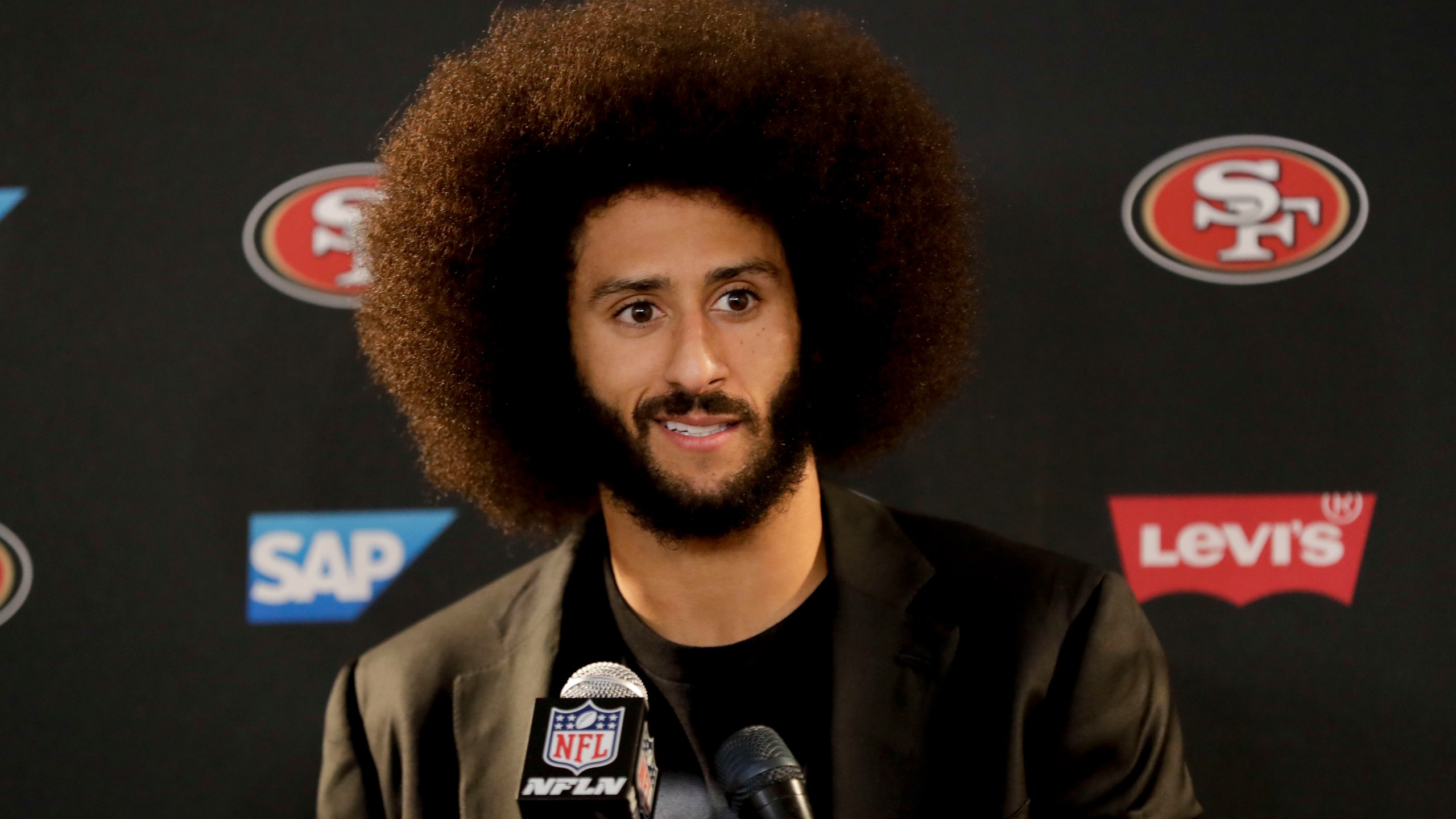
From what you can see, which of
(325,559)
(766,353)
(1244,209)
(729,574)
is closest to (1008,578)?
(729,574)

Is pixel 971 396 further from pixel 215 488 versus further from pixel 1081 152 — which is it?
pixel 215 488

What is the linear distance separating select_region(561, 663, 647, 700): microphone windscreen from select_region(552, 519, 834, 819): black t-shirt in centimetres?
34

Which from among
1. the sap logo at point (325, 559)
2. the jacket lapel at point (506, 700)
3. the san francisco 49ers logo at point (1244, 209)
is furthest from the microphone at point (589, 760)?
the san francisco 49ers logo at point (1244, 209)

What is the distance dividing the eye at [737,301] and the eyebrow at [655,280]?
3 cm

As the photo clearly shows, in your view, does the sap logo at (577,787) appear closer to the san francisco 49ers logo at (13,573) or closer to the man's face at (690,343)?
the man's face at (690,343)

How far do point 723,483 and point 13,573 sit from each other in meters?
1.60

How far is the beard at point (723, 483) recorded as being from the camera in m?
1.81

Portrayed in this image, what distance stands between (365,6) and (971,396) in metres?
1.48

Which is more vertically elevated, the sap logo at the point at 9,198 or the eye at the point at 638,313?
the sap logo at the point at 9,198

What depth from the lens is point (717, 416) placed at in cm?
179

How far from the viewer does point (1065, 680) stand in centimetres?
188

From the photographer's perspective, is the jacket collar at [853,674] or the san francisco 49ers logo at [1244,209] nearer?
the jacket collar at [853,674]

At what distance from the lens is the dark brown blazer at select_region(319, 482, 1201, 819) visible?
182 centimetres

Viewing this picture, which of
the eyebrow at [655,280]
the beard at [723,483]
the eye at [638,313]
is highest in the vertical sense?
the eyebrow at [655,280]
